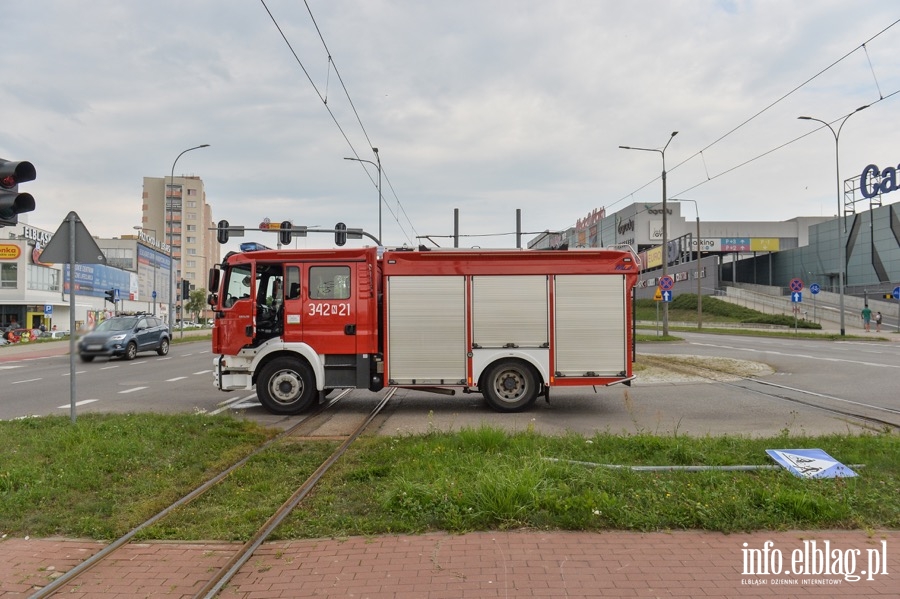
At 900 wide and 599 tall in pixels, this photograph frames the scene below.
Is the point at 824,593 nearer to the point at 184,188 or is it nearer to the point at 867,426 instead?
the point at 867,426

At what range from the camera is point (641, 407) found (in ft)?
35.5

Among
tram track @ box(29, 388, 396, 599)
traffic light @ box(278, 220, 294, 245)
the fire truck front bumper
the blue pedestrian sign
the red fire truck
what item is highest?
traffic light @ box(278, 220, 294, 245)

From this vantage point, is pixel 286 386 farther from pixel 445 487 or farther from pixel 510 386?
pixel 445 487

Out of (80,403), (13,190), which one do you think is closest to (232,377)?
(80,403)

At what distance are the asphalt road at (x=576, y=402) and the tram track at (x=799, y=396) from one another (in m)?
0.16

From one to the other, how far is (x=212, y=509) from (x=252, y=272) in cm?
589

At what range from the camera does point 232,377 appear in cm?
1034

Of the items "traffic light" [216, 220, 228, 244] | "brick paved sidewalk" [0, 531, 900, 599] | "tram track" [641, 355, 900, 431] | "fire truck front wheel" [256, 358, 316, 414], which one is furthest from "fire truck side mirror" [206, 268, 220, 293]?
"traffic light" [216, 220, 228, 244]

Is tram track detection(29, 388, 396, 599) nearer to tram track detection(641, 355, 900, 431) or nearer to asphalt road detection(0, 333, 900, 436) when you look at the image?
asphalt road detection(0, 333, 900, 436)

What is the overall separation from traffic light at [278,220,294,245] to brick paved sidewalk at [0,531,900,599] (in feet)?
66.0

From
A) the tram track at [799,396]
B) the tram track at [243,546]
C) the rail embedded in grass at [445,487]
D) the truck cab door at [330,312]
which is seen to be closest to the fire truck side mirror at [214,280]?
the truck cab door at [330,312]

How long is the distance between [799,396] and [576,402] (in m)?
4.20

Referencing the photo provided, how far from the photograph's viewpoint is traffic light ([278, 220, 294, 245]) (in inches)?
942

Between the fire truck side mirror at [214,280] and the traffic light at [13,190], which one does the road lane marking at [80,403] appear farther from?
the traffic light at [13,190]
